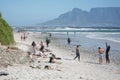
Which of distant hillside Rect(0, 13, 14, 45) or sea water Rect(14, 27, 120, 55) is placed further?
sea water Rect(14, 27, 120, 55)

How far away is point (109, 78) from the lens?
16766 mm

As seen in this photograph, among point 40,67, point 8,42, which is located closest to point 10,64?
point 40,67

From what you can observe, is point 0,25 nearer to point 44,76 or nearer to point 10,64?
point 10,64

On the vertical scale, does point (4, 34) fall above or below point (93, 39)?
above

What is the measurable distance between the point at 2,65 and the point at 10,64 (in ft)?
2.21

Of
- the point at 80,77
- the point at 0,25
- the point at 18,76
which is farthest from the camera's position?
the point at 0,25

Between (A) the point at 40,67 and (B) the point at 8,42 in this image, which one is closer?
(A) the point at 40,67

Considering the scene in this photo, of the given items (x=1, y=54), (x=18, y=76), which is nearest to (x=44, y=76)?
(x=18, y=76)

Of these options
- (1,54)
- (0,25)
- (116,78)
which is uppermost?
(0,25)

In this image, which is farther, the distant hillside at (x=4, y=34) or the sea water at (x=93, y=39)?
the sea water at (x=93, y=39)

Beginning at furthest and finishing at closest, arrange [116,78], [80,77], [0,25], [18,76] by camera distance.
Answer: [0,25] < [116,78] < [80,77] < [18,76]

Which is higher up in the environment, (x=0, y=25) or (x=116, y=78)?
(x=0, y=25)

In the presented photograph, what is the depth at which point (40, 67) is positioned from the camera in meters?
18.0

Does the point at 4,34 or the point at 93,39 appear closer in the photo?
the point at 4,34
